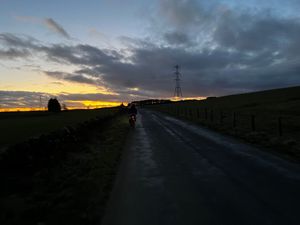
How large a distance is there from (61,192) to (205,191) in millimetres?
3483

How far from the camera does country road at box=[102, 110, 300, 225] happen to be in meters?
6.00

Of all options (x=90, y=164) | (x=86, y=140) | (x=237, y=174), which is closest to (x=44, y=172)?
(x=90, y=164)

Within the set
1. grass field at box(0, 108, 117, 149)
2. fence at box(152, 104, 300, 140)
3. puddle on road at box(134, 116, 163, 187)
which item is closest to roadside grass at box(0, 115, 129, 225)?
puddle on road at box(134, 116, 163, 187)

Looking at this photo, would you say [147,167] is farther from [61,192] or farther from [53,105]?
[53,105]

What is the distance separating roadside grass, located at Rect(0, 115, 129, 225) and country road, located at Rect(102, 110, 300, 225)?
0.39 metres

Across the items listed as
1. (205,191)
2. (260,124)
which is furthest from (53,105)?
(205,191)

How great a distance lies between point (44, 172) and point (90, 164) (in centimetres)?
186

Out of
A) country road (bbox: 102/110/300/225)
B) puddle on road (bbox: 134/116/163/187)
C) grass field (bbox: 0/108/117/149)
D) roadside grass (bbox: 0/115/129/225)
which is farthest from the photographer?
grass field (bbox: 0/108/117/149)

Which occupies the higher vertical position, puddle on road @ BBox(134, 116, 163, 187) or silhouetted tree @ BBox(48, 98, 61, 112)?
silhouetted tree @ BBox(48, 98, 61, 112)

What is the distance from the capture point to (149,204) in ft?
22.7

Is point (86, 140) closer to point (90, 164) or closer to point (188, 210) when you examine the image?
point (90, 164)

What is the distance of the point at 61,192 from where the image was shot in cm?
845

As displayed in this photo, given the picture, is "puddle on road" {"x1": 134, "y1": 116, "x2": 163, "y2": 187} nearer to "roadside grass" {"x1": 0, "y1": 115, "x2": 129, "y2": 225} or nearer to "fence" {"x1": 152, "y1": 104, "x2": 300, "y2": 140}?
"roadside grass" {"x1": 0, "y1": 115, "x2": 129, "y2": 225}

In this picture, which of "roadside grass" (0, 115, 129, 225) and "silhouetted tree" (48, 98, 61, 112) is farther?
"silhouetted tree" (48, 98, 61, 112)
